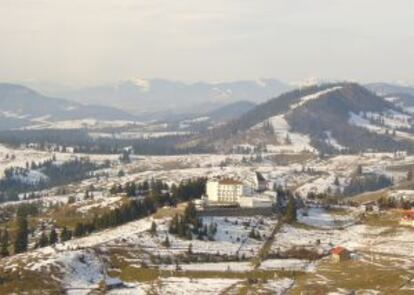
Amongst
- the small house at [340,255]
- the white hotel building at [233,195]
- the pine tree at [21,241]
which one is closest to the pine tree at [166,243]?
the pine tree at [21,241]

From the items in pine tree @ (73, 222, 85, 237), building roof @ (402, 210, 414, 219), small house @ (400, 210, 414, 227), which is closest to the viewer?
pine tree @ (73, 222, 85, 237)

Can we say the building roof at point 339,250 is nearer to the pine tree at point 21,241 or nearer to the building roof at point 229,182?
the building roof at point 229,182

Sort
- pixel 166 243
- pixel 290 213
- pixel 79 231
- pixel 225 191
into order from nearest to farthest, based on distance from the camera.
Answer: pixel 166 243
pixel 79 231
pixel 290 213
pixel 225 191

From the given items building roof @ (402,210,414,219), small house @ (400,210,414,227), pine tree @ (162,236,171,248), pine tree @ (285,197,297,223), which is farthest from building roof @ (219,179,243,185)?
pine tree @ (162,236,171,248)

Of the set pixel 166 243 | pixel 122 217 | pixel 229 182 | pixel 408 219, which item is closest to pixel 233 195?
pixel 229 182

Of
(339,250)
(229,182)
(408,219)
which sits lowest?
(339,250)

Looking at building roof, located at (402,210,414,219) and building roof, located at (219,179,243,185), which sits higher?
building roof, located at (219,179,243,185)

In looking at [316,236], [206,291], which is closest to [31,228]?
[316,236]

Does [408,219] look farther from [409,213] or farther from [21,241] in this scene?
[21,241]

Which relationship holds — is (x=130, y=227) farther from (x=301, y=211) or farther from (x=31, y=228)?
(x=301, y=211)

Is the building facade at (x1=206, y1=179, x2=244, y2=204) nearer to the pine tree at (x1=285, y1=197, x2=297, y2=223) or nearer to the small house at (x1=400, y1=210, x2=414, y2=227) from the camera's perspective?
the pine tree at (x1=285, y1=197, x2=297, y2=223)

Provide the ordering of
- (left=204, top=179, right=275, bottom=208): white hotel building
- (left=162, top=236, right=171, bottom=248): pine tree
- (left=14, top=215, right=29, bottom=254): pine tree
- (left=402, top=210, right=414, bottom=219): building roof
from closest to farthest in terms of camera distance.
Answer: (left=14, top=215, right=29, bottom=254): pine tree → (left=162, top=236, right=171, bottom=248): pine tree → (left=402, top=210, right=414, bottom=219): building roof → (left=204, top=179, right=275, bottom=208): white hotel building
